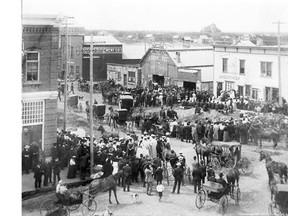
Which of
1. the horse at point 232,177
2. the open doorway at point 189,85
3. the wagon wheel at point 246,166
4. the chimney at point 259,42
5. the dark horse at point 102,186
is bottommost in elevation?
the dark horse at point 102,186

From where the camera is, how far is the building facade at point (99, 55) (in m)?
10.6

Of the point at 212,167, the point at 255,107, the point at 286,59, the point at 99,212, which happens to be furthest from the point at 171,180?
the point at 286,59

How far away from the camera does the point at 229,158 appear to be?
11.1 metres

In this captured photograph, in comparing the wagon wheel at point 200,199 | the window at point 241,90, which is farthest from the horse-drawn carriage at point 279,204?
the window at point 241,90

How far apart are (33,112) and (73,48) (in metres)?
1.68

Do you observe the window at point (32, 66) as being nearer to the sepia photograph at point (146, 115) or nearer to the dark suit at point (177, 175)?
the sepia photograph at point (146, 115)

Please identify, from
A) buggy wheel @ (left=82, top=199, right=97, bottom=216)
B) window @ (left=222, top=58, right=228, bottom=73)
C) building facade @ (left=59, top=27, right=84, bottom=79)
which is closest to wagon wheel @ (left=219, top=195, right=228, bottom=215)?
buggy wheel @ (left=82, top=199, right=97, bottom=216)

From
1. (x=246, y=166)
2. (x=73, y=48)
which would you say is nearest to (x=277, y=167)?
(x=246, y=166)

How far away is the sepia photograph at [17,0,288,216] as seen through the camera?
33.2 ft

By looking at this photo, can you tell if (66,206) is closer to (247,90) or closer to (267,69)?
(247,90)

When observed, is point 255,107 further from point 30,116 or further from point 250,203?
point 30,116

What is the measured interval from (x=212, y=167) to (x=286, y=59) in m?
3.05

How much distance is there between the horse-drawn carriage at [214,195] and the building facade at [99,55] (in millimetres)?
3352

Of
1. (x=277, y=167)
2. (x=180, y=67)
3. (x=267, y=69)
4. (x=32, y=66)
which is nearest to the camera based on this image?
(x=32, y=66)
